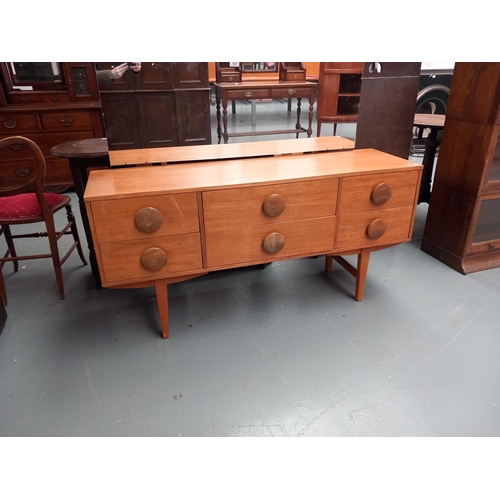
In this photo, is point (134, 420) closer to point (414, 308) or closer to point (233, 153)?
point (233, 153)

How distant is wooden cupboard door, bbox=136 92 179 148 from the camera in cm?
200

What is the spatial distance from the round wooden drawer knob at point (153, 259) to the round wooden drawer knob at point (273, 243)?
0.47 metres

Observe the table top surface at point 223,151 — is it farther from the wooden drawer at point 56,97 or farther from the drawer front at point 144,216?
the wooden drawer at point 56,97

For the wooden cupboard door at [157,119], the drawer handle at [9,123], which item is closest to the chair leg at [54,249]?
the wooden cupboard door at [157,119]

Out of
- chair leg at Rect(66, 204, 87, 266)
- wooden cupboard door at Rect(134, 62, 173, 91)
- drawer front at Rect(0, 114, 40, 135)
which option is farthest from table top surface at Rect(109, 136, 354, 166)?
drawer front at Rect(0, 114, 40, 135)

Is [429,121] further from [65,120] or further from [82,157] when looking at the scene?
[65,120]

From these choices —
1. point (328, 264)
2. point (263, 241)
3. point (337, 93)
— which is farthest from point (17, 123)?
point (328, 264)

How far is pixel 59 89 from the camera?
11.9 feet

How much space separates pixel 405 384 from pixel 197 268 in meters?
1.06

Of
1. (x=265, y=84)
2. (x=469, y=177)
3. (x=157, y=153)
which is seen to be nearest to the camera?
(x=157, y=153)

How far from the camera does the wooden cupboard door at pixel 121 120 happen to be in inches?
77.3

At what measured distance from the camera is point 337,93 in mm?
2908

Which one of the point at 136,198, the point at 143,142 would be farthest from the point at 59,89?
the point at 136,198

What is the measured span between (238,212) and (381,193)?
740 mm
